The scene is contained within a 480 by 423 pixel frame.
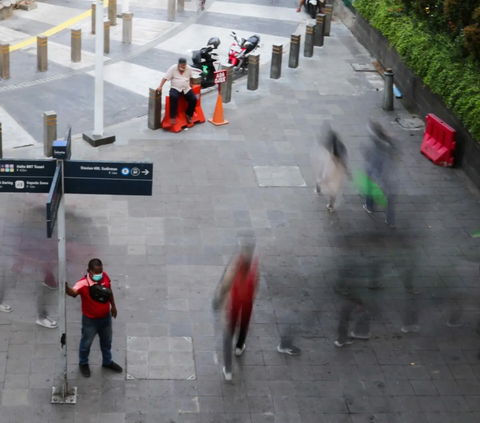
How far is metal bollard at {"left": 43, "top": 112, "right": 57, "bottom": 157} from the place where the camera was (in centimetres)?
1459

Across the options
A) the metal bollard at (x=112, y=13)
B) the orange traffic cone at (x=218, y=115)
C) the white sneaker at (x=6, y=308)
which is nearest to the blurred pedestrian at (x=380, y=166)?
the orange traffic cone at (x=218, y=115)

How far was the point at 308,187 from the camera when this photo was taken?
1445 cm

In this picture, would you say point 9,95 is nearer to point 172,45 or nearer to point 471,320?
point 172,45

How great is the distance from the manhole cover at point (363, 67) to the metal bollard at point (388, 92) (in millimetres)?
2853

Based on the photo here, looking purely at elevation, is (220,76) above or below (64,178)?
below

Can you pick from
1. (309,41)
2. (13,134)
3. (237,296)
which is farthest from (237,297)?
(309,41)

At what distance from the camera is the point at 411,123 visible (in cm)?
1767

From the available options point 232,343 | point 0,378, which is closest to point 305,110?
point 232,343

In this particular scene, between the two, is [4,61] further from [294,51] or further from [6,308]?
[6,308]

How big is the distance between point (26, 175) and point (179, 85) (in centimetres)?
819

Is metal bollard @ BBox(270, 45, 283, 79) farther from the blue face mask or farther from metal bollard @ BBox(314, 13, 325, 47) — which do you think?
the blue face mask

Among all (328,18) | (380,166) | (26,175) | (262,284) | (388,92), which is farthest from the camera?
(328,18)

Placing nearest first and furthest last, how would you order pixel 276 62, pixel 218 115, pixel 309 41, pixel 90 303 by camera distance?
pixel 90 303 < pixel 218 115 < pixel 276 62 < pixel 309 41

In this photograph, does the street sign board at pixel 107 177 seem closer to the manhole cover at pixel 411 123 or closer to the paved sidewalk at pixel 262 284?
the paved sidewalk at pixel 262 284
